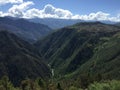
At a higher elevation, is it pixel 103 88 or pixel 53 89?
pixel 103 88

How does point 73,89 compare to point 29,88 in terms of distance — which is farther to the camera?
point 29,88

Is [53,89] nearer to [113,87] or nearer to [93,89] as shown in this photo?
[93,89]

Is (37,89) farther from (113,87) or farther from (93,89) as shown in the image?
(113,87)

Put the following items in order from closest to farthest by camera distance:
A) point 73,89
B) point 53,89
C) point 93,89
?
point 93,89 < point 73,89 < point 53,89

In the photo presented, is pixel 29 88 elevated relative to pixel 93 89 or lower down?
lower down

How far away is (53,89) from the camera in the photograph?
19625 cm

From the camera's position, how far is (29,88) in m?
199

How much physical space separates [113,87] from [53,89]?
6427 centimetres

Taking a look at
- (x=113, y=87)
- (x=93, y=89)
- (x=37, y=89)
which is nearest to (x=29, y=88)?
(x=37, y=89)

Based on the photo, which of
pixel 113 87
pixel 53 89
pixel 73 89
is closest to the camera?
pixel 113 87

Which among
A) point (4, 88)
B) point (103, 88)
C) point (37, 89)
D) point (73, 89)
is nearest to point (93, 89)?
point (103, 88)

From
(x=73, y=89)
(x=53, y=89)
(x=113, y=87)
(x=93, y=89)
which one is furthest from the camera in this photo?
(x=53, y=89)

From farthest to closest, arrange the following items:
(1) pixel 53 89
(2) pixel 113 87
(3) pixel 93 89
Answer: (1) pixel 53 89 → (3) pixel 93 89 → (2) pixel 113 87

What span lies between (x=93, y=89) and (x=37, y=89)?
46824mm
